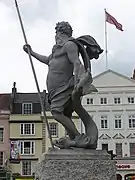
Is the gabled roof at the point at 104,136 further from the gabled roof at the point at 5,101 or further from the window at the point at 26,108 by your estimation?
the gabled roof at the point at 5,101

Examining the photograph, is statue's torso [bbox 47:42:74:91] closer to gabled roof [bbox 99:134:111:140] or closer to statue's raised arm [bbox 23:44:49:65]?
statue's raised arm [bbox 23:44:49:65]

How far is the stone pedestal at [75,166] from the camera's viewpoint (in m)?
7.19

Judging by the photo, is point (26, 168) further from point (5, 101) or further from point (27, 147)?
point (5, 101)

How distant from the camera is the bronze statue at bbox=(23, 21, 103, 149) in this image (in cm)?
775

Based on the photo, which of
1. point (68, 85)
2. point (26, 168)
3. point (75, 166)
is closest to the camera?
point (75, 166)

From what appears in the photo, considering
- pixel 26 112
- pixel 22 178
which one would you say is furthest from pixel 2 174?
pixel 26 112

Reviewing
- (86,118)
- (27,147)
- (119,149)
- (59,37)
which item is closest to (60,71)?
(59,37)

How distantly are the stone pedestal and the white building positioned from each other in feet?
139

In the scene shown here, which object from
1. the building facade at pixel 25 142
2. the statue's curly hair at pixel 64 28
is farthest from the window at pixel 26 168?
the statue's curly hair at pixel 64 28

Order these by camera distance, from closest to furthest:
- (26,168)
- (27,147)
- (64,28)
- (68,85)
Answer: (68,85) < (64,28) < (26,168) < (27,147)

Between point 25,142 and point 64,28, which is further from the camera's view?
point 25,142

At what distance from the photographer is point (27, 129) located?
1967 inches

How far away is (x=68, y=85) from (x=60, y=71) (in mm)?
300

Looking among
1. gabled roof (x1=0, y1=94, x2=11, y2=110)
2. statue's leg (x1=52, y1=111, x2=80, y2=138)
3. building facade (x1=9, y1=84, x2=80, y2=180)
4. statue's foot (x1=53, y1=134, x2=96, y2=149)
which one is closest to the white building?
building facade (x1=9, y1=84, x2=80, y2=180)
